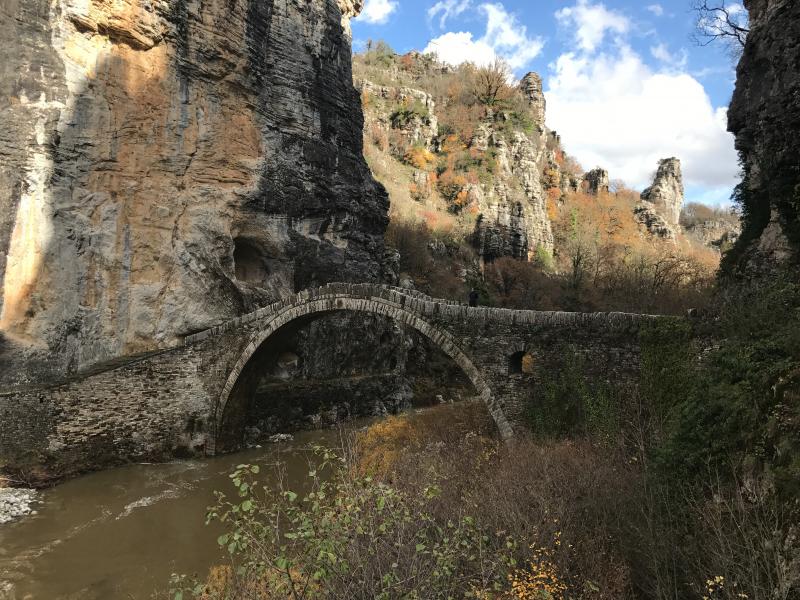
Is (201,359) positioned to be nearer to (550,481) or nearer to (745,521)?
(550,481)

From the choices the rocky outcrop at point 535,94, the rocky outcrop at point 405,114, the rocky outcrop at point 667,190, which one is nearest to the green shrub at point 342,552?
the rocky outcrop at point 405,114

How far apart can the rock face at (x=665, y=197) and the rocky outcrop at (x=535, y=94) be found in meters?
12.5

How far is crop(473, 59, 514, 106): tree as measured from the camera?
141 ft

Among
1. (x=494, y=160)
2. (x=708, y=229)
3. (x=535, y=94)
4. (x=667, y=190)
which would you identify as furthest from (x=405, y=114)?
(x=708, y=229)

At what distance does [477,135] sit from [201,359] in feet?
108

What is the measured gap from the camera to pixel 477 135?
39.9 metres

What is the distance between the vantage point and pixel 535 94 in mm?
46375

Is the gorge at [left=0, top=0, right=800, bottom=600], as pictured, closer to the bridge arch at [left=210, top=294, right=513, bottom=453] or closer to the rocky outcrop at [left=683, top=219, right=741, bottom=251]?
the bridge arch at [left=210, top=294, right=513, bottom=453]

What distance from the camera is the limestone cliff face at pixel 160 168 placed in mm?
11852

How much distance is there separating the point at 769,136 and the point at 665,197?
44795mm

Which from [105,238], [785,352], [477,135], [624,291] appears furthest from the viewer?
[477,135]

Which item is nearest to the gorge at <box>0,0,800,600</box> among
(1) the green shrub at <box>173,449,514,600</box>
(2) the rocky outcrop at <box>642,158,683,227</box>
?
(1) the green shrub at <box>173,449,514,600</box>

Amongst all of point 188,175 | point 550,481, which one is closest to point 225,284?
point 188,175

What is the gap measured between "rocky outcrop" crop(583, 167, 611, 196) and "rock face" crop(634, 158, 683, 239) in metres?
3.79
